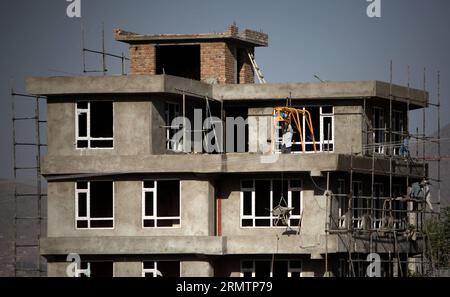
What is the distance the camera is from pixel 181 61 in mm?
55156

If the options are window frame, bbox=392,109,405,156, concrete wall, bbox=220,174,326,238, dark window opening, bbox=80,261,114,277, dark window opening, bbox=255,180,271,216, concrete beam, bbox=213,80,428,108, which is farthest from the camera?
window frame, bbox=392,109,405,156

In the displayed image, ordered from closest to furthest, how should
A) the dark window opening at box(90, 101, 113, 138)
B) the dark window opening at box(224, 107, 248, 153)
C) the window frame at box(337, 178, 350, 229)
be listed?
1. the dark window opening at box(90, 101, 113, 138)
2. the window frame at box(337, 178, 350, 229)
3. the dark window opening at box(224, 107, 248, 153)

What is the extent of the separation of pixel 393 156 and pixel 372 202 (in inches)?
118

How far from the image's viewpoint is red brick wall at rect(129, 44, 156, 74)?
52.7m

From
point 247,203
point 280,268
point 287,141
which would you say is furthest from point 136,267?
point 287,141

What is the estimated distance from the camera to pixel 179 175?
4694 centimetres

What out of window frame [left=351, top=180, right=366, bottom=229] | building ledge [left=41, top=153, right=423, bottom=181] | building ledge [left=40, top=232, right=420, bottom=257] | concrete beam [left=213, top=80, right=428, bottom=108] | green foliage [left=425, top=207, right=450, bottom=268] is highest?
concrete beam [left=213, top=80, right=428, bottom=108]

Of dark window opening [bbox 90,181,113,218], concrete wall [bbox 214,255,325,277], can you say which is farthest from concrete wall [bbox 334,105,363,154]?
dark window opening [bbox 90,181,113,218]

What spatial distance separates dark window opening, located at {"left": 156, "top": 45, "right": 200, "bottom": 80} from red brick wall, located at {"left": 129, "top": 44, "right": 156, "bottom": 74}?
1.41 meters

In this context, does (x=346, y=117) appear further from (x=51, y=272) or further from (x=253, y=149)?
(x=51, y=272)

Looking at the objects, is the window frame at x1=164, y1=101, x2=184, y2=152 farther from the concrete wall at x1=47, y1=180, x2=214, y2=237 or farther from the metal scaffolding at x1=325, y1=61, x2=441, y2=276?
the metal scaffolding at x1=325, y1=61, x2=441, y2=276

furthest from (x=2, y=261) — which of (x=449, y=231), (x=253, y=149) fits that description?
(x=253, y=149)

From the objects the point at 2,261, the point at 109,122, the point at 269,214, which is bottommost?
the point at 2,261

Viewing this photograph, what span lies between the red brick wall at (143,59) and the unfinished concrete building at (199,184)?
3.87 metres
